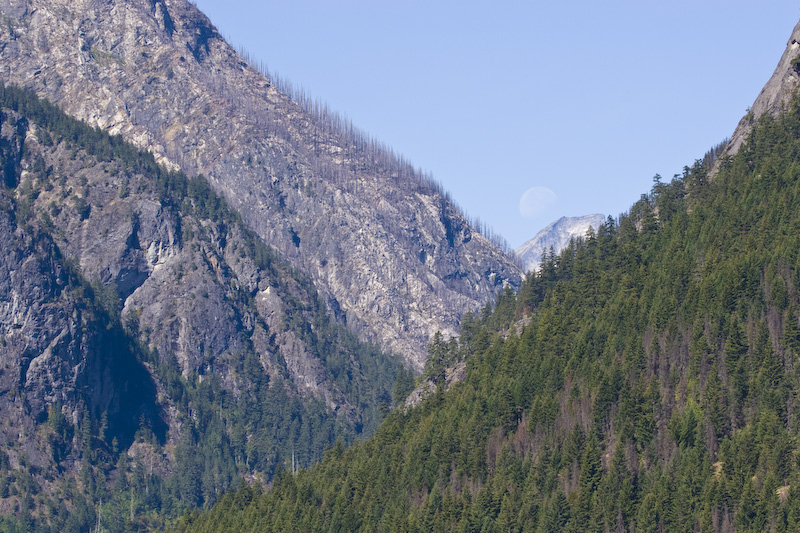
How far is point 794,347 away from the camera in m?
163

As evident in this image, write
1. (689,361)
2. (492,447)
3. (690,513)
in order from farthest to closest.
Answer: (492,447), (689,361), (690,513)

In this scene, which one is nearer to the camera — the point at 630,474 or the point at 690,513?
the point at 690,513

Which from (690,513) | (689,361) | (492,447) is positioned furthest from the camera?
(492,447)

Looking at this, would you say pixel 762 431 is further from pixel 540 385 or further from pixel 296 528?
pixel 296 528

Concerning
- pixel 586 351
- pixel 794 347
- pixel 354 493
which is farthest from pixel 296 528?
pixel 794 347

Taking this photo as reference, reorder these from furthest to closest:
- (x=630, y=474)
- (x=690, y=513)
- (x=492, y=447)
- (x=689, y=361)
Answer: (x=492, y=447) < (x=689, y=361) < (x=630, y=474) < (x=690, y=513)

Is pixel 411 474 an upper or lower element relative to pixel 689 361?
lower

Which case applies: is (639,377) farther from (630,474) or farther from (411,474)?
(411,474)

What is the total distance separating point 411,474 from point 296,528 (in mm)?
19721

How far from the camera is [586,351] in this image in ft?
630

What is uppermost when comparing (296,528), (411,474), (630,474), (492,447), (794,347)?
(794,347)

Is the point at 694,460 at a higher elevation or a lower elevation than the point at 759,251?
lower

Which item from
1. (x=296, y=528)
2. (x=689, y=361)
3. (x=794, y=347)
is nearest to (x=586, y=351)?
(x=689, y=361)

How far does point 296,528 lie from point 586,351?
5238cm
